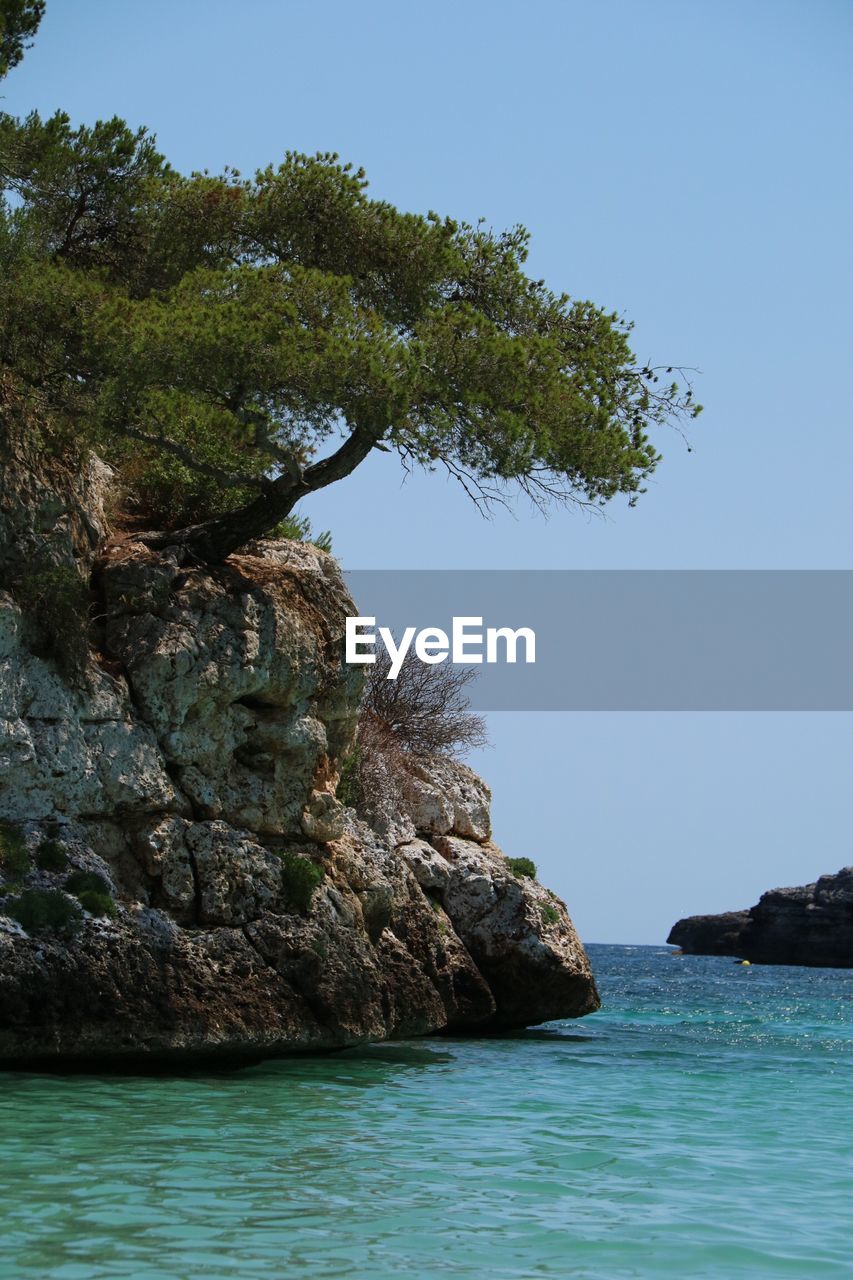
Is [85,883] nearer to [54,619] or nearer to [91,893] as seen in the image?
[91,893]

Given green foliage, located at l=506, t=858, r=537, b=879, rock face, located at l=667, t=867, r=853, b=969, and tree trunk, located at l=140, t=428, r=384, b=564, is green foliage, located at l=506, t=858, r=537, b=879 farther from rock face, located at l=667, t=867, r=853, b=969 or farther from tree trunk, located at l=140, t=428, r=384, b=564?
rock face, located at l=667, t=867, r=853, b=969

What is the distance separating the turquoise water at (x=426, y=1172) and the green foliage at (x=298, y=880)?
83.4 inches

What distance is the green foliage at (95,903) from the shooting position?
1611cm

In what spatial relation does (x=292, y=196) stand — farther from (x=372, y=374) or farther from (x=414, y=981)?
(x=414, y=981)

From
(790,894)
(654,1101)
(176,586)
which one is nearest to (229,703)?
(176,586)

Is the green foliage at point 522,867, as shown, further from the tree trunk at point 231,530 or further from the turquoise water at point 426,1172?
the tree trunk at point 231,530

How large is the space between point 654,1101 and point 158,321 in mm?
11442

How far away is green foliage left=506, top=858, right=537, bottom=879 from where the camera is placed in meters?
25.4

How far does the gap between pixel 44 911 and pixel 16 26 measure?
12.2 m

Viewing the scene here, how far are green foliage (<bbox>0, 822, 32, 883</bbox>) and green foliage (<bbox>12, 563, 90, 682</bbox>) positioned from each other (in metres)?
2.15

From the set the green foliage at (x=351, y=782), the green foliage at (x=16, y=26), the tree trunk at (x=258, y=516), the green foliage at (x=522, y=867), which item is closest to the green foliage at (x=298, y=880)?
the green foliage at (x=351, y=782)

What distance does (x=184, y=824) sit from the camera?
17578mm

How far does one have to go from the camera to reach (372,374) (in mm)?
17531

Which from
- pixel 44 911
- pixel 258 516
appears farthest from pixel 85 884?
pixel 258 516
